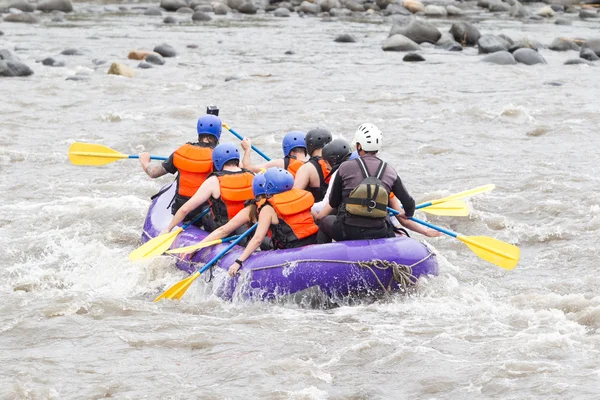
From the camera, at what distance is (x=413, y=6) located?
33.3 m

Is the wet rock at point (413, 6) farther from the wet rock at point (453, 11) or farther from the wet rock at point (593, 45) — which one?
the wet rock at point (593, 45)

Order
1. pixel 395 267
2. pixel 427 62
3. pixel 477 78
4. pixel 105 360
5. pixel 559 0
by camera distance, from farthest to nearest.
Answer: pixel 559 0 → pixel 427 62 → pixel 477 78 → pixel 395 267 → pixel 105 360

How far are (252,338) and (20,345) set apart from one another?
5.43 feet

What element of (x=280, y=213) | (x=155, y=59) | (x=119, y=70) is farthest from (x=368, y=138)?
(x=155, y=59)

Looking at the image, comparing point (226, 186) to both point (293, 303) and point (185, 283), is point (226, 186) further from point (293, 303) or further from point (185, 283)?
point (293, 303)

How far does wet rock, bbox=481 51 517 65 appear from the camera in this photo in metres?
21.1

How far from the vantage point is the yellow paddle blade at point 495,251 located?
7.79 metres

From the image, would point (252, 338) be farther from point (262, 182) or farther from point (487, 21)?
point (487, 21)

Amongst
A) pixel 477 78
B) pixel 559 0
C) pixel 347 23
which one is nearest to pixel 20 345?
pixel 477 78

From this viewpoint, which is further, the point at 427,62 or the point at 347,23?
the point at 347,23

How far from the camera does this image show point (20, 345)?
6785 mm

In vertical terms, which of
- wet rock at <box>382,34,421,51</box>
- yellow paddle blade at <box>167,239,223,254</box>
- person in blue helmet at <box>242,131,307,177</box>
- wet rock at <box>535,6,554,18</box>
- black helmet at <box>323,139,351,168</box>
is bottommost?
wet rock at <box>535,6,554,18</box>

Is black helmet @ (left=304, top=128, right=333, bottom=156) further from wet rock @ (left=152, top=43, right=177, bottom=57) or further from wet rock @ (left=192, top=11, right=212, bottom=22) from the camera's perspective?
wet rock @ (left=192, top=11, right=212, bottom=22)

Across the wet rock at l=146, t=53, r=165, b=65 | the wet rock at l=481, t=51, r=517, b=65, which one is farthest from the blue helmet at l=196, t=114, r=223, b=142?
the wet rock at l=481, t=51, r=517, b=65
